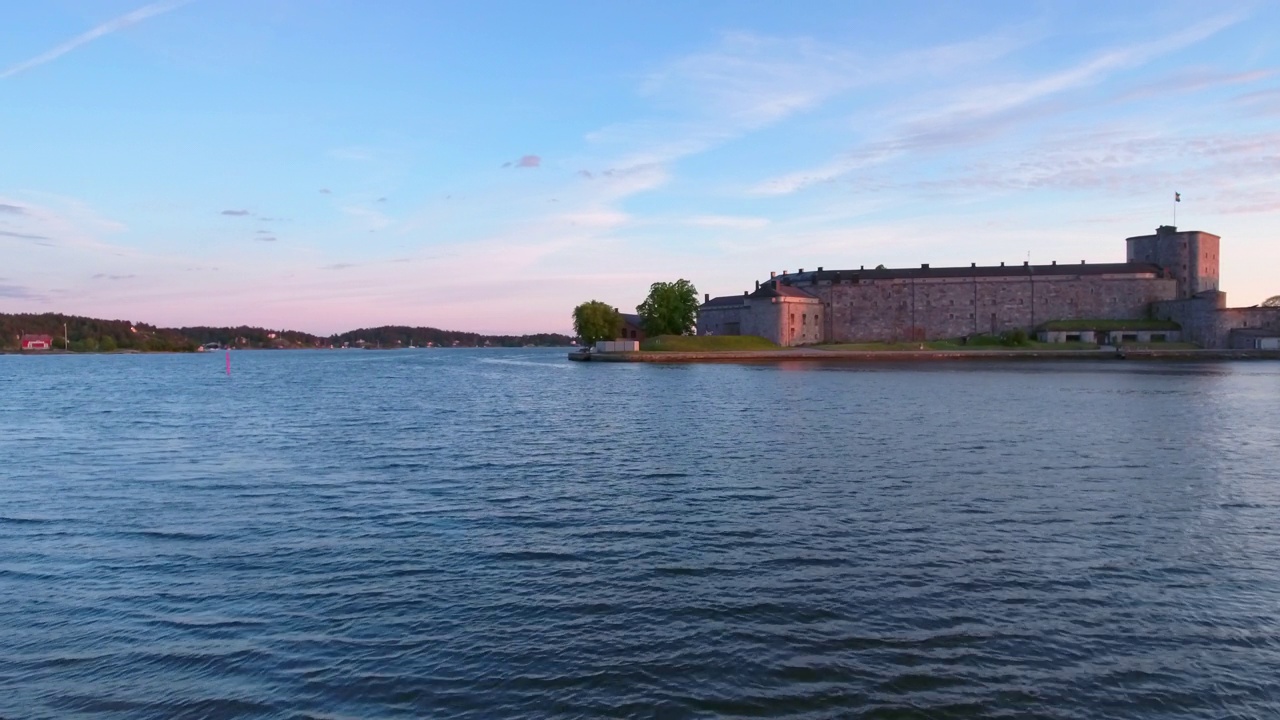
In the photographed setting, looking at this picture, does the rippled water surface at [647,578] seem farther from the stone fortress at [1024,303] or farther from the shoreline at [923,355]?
the stone fortress at [1024,303]

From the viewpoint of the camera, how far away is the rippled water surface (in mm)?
8000

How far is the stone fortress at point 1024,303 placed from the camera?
328ft

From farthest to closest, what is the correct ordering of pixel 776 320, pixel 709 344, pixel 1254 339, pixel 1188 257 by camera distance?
1. pixel 776 320
2. pixel 709 344
3. pixel 1188 257
4. pixel 1254 339

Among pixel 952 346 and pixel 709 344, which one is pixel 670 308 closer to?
pixel 709 344

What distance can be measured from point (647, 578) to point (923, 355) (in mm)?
90742

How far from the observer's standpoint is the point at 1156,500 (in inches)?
645

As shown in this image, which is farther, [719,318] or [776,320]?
[719,318]

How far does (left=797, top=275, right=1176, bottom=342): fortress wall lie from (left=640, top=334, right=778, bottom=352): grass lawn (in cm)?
1394

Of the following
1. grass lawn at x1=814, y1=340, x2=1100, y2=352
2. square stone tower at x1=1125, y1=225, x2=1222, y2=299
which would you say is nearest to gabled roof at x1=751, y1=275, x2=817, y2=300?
grass lawn at x1=814, y1=340, x2=1100, y2=352

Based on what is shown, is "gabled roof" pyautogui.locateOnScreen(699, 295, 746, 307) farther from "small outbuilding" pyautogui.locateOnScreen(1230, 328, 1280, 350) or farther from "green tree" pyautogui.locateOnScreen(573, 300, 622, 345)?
"small outbuilding" pyautogui.locateOnScreen(1230, 328, 1280, 350)

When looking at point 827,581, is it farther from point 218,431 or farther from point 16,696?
point 218,431

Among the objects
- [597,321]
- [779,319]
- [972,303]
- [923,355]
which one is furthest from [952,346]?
[597,321]

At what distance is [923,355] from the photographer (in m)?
95.7

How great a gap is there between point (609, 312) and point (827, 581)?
361ft
